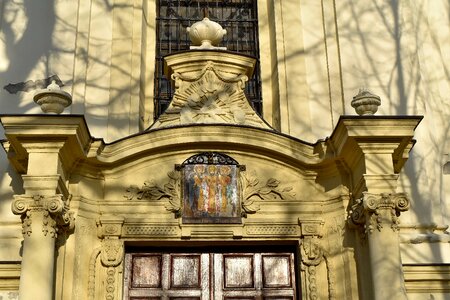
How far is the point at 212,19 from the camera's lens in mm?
12852

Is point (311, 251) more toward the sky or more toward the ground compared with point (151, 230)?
more toward the ground

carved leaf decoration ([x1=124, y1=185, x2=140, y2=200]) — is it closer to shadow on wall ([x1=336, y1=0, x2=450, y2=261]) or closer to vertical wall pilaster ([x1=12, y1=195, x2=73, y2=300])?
vertical wall pilaster ([x1=12, y1=195, x2=73, y2=300])

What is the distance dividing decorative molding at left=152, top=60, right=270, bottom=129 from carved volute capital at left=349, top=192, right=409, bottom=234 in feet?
6.59

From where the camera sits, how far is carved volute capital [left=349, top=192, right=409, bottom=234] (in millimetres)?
9164

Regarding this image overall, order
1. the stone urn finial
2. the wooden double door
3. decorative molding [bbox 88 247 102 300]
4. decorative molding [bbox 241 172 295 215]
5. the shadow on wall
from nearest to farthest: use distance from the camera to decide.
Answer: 1. decorative molding [bbox 88 247 102 300]
2. the stone urn finial
3. the wooden double door
4. decorative molding [bbox 241 172 295 215]
5. the shadow on wall

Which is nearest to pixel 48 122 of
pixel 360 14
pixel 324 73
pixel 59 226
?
pixel 59 226

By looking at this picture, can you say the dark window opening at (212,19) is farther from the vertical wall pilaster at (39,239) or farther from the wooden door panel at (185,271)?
the vertical wall pilaster at (39,239)

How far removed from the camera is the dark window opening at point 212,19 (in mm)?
12555

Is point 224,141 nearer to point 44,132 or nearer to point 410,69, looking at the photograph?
point 44,132

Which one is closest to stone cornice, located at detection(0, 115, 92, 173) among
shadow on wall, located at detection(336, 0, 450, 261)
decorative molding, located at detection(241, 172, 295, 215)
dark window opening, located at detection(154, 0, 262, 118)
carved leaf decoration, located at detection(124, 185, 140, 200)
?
carved leaf decoration, located at detection(124, 185, 140, 200)

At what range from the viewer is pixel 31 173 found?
9.18 m

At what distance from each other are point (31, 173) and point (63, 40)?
3.05 meters

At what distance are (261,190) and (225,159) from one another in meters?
0.59

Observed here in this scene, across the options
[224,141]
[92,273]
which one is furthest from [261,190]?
[92,273]
